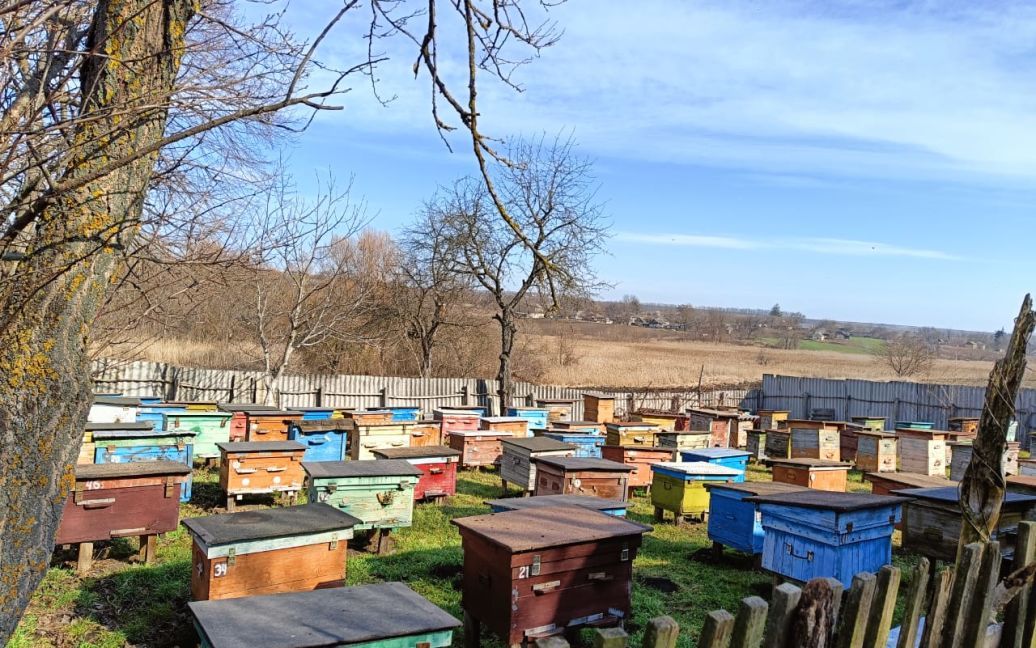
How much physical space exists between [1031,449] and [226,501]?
21.1 meters

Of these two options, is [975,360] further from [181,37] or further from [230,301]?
[181,37]

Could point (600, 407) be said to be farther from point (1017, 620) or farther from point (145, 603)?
point (1017, 620)

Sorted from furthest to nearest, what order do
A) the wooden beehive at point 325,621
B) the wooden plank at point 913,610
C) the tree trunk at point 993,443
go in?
the tree trunk at point 993,443
the wooden beehive at point 325,621
the wooden plank at point 913,610

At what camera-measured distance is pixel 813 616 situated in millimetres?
2350

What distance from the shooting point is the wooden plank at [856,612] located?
8.17ft

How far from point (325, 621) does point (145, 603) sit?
351 cm

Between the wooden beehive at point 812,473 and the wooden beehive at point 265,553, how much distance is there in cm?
797

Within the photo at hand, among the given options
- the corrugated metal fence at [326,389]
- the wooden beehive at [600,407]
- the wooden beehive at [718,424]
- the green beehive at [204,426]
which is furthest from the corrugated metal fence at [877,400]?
the green beehive at [204,426]

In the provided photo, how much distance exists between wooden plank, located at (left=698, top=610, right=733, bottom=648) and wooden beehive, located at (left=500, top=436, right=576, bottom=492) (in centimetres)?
832

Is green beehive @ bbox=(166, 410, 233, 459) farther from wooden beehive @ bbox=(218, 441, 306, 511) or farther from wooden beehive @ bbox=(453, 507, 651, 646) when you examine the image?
wooden beehive @ bbox=(453, 507, 651, 646)

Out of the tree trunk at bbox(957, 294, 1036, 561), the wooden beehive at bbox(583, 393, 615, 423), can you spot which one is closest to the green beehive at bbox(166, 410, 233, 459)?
the wooden beehive at bbox(583, 393, 615, 423)

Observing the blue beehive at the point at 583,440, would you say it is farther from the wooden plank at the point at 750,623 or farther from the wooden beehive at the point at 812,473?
the wooden plank at the point at 750,623

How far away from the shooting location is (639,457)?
12305 mm

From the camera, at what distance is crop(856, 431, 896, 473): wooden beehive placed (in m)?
15.3
